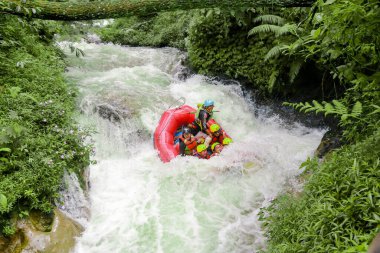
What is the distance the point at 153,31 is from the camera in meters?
14.7

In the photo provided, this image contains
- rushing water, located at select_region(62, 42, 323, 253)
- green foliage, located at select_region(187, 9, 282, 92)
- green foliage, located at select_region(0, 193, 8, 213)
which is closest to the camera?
green foliage, located at select_region(0, 193, 8, 213)

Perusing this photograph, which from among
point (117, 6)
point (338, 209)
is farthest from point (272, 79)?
point (338, 209)

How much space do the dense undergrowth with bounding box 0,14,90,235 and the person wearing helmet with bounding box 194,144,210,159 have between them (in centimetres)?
248

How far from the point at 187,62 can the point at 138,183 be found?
227 inches

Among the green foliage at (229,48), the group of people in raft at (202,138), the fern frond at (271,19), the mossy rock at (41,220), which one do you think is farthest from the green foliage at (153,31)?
the mossy rock at (41,220)

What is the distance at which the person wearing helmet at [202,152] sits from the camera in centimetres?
660

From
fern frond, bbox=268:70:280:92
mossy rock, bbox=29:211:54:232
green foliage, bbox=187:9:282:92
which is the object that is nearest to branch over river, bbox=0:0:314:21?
mossy rock, bbox=29:211:54:232

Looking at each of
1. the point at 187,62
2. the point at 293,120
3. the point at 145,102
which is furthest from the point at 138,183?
the point at 187,62

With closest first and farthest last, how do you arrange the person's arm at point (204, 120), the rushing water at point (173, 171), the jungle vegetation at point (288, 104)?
the jungle vegetation at point (288, 104) < the rushing water at point (173, 171) < the person's arm at point (204, 120)

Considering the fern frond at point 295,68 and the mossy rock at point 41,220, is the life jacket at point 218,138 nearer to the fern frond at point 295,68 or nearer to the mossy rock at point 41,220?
the fern frond at point 295,68

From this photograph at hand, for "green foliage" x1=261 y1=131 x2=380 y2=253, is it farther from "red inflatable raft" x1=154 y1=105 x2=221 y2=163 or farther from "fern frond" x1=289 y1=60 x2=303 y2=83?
"fern frond" x1=289 y1=60 x2=303 y2=83

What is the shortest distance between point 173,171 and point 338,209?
3927mm

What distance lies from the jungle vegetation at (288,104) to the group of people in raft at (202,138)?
6.16ft

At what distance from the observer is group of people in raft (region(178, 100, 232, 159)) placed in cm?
668
